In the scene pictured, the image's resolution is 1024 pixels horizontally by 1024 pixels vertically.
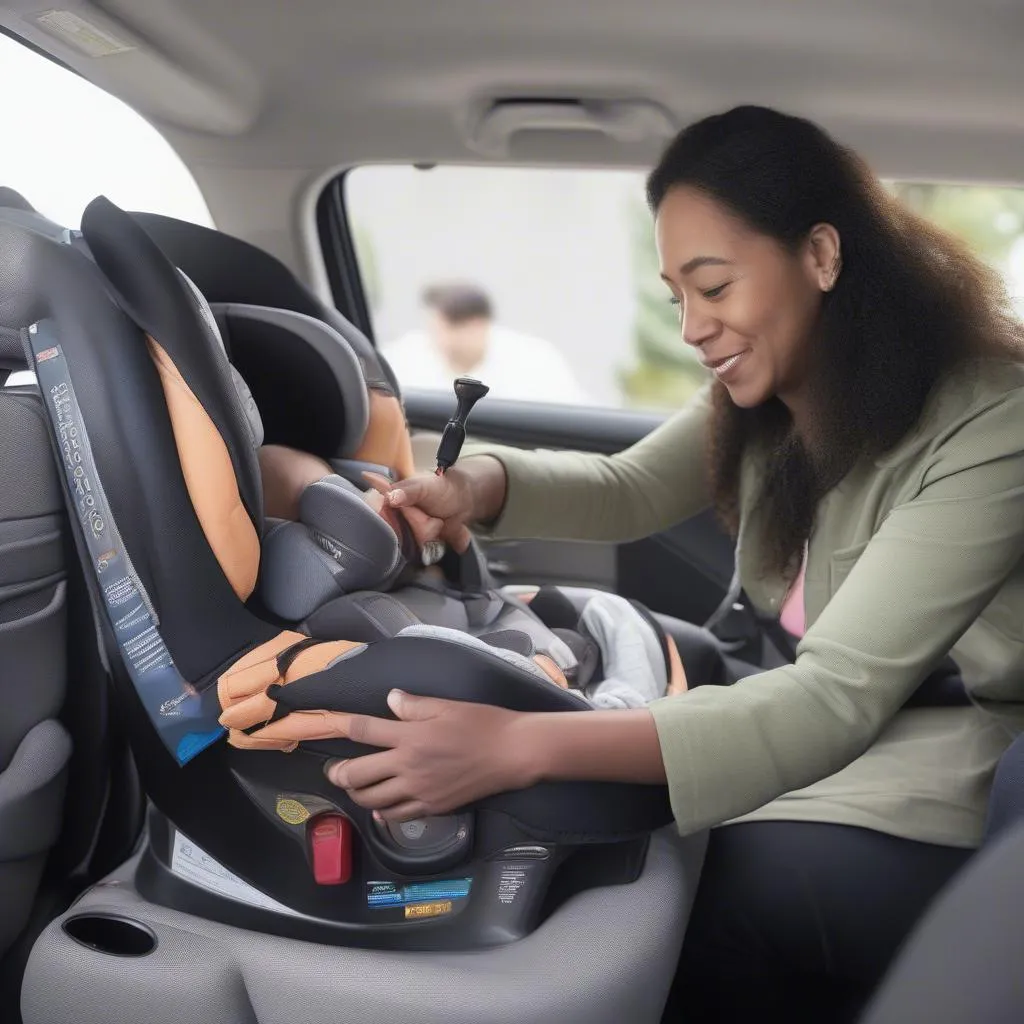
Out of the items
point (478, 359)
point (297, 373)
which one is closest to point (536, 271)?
point (478, 359)

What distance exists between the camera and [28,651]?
1124 millimetres

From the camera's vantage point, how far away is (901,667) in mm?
991

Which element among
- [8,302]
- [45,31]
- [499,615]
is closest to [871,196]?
[499,615]

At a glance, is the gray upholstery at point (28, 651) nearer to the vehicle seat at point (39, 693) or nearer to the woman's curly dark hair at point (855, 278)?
the vehicle seat at point (39, 693)

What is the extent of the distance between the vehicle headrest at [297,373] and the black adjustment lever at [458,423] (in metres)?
0.14

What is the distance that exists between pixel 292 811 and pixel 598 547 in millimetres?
1222

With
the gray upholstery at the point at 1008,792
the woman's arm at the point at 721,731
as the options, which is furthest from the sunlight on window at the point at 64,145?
the gray upholstery at the point at 1008,792

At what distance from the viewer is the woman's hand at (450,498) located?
1.35 metres

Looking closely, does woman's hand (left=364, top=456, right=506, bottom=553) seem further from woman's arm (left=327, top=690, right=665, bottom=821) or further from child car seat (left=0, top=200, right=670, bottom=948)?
woman's arm (left=327, top=690, right=665, bottom=821)

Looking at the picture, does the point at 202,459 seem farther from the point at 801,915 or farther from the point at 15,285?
the point at 801,915

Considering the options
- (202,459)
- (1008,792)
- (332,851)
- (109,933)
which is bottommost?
(109,933)

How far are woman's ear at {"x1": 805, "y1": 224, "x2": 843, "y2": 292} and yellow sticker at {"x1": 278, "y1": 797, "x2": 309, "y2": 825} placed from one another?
2.50ft

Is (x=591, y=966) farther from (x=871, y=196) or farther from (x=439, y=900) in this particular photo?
(x=871, y=196)

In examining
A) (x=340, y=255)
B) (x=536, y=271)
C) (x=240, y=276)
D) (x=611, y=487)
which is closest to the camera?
(x=240, y=276)
